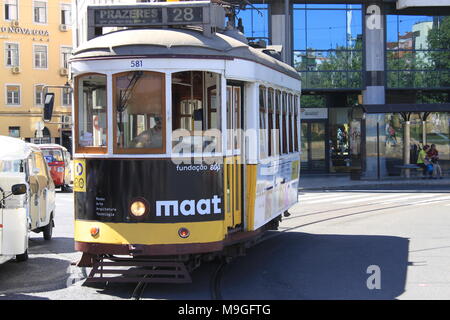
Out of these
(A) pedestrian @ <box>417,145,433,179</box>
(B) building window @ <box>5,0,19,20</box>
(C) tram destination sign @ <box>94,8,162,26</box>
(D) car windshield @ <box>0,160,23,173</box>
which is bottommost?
(A) pedestrian @ <box>417,145,433,179</box>

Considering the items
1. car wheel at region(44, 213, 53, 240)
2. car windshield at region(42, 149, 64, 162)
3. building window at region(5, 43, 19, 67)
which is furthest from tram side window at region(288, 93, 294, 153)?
building window at region(5, 43, 19, 67)

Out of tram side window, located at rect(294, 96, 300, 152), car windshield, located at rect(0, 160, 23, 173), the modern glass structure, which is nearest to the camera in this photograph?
car windshield, located at rect(0, 160, 23, 173)

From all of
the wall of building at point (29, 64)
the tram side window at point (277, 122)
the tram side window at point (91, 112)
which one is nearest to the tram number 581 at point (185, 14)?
the tram side window at point (91, 112)

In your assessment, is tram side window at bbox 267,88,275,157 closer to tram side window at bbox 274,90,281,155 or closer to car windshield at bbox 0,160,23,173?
tram side window at bbox 274,90,281,155

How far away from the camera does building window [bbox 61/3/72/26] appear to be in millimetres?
58312

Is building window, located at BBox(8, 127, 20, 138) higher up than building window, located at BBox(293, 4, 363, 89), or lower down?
lower down

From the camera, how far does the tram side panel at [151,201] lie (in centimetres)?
801

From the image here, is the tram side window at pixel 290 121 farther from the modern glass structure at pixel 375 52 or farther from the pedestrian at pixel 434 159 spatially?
the modern glass structure at pixel 375 52

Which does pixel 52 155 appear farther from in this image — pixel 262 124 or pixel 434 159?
pixel 262 124

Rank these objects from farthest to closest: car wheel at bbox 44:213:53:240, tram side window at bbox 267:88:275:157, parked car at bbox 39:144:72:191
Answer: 1. parked car at bbox 39:144:72:191
2. car wheel at bbox 44:213:53:240
3. tram side window at bbox 267:88:275:157

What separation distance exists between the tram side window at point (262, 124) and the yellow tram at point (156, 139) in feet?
2.26

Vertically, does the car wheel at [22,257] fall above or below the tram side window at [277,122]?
below

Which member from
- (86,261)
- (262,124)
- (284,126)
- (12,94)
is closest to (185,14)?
(262,124)

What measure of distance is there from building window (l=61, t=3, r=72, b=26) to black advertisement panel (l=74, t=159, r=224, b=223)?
2075 inches
